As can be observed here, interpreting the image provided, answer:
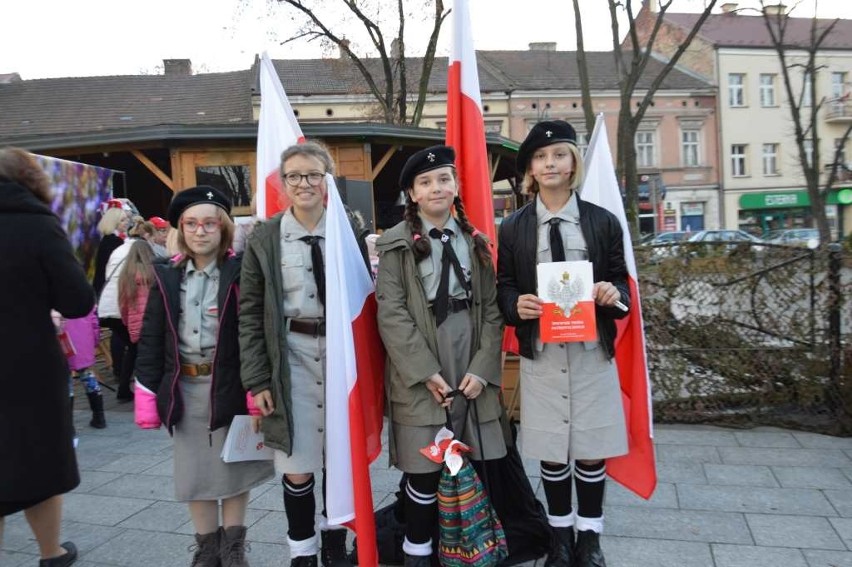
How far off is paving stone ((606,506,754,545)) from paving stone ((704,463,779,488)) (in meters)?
0.54

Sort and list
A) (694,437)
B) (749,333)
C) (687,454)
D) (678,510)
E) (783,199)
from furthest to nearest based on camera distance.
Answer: (783,199) < (749,333) < (694,437) < (687,454) < (678,510)

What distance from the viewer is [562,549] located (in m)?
2.95

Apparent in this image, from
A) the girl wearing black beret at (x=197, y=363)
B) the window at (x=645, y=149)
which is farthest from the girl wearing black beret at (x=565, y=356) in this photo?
the window at (x=645, y=149)

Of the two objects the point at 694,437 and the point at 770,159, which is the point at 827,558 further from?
the point at 770,159

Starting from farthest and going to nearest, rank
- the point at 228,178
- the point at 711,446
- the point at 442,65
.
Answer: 1. the point at 442,65
2. the point at 228,178
3. the point at 711,446

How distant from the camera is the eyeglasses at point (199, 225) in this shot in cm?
286

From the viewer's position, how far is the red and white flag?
361 centimetres

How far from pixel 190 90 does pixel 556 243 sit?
2863 cm

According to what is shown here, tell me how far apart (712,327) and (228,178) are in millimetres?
7149

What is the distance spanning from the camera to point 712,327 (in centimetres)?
521

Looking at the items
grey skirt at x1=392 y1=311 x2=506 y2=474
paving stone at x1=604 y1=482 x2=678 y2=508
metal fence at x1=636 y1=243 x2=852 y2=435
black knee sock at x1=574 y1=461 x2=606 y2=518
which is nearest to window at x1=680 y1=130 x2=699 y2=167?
metal fence at x1=636 y1=243 x2=852 y2=435

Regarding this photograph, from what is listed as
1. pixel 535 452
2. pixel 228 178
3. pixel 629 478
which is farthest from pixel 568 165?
pixel 228 178

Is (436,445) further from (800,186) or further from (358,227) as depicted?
(800,186)

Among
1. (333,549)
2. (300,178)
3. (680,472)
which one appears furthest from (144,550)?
(680,472)
